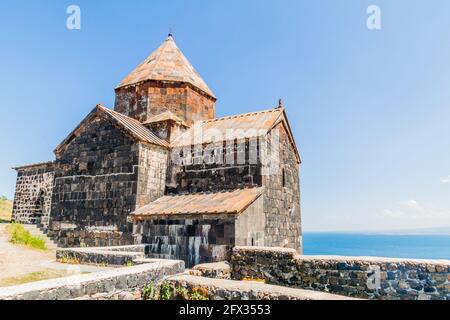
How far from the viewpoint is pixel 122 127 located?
41.9 feet

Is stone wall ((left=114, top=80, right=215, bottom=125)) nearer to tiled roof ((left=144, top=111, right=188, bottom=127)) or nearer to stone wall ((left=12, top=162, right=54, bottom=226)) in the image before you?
tiled roof ((left=144, top=111, right=188, bottom=127))

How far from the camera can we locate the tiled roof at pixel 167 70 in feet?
52.2

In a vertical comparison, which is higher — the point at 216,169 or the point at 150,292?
the point at 216,169

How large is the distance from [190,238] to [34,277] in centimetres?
442

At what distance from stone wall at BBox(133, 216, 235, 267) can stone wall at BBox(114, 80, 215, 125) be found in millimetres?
6290

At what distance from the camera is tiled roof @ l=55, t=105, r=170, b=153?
12609 mm

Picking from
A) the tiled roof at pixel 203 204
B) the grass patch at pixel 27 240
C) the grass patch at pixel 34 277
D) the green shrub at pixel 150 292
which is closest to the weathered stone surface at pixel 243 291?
the green shrub at pixel 150 292

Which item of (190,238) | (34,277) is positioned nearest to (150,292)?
(34,277)

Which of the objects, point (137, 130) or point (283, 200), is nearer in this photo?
point (283, 200)

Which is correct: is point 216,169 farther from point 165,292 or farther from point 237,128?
point 165,292

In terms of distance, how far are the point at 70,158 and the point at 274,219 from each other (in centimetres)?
918

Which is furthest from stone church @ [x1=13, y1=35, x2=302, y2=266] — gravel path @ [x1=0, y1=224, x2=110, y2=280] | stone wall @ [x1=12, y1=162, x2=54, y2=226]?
stone wall @ [x1=12, y1=162, x2=54, y2=226]

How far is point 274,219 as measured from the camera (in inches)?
472
